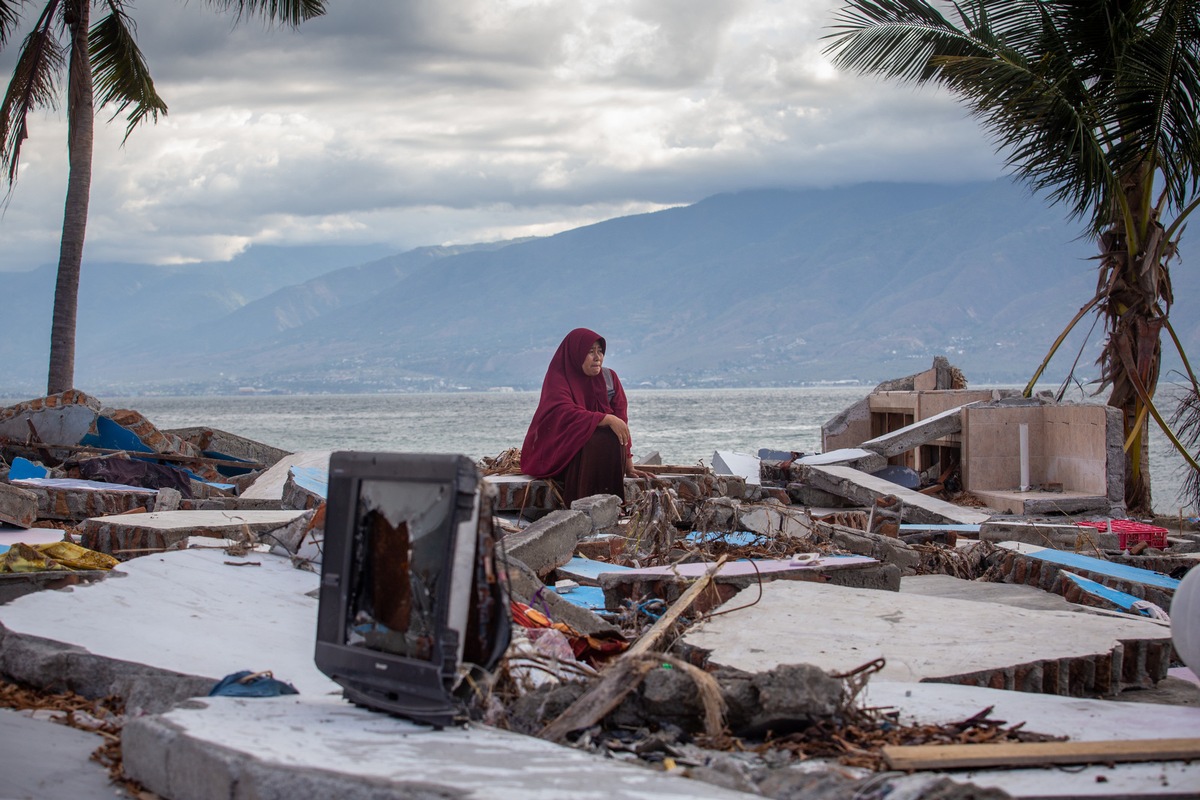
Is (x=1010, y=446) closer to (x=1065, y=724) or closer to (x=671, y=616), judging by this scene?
(x=671, y=616)

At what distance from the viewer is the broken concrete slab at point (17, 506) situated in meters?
7.13

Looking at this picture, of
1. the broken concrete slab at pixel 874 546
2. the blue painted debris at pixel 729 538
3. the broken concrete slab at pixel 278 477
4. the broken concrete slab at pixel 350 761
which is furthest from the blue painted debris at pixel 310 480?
the broken concrete slab at pixel 350 761

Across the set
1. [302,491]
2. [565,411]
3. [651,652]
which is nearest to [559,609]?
[651,652]

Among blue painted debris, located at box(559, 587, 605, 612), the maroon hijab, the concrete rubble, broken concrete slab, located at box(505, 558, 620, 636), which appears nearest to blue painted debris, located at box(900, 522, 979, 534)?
the concrete rubble

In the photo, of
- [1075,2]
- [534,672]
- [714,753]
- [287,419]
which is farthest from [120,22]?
[287,419]

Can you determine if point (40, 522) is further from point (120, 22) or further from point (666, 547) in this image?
point (120, 22)

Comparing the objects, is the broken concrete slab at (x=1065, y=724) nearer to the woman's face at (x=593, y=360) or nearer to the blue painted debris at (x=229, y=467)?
the woman's face at (x=593, y=360)

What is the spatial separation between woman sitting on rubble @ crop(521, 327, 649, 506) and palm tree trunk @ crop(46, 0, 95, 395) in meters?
7.02

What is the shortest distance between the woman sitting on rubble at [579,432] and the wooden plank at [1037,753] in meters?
6.04

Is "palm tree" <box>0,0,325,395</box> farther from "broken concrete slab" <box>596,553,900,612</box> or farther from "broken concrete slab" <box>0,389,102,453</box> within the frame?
"broken concrete slab" <box>596,553,900,612</box>

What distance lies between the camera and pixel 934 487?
433 inches

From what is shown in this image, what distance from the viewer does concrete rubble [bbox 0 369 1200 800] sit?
9.16ft

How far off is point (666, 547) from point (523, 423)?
69293 mm

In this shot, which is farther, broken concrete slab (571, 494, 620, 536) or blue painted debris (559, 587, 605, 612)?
broken concrete slab (571, 494, 620, 536)
